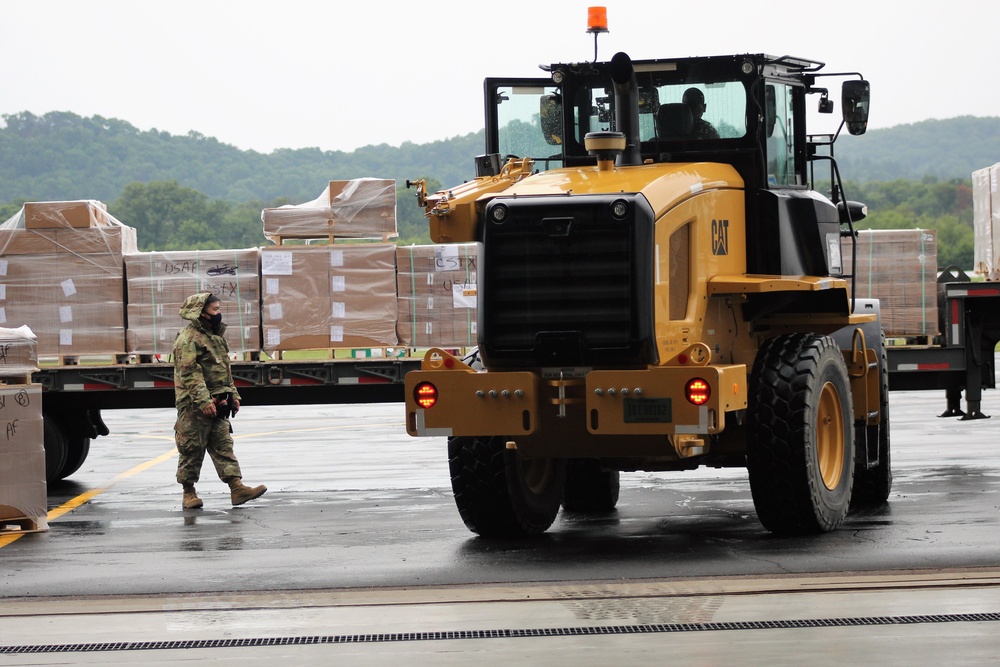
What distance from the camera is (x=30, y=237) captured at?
14375mm

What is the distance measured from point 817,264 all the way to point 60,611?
5648 millimetres

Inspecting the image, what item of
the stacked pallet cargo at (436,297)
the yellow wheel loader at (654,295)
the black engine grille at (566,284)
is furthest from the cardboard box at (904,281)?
the black engine grille at (566,284)

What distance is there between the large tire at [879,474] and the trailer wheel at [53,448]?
25.6ft

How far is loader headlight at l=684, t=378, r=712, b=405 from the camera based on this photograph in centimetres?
872

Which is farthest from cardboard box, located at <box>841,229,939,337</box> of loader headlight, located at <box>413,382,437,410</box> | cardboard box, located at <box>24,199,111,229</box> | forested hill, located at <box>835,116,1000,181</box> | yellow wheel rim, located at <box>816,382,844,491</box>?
forested hill, located at <box>835,116,1000,181</box>

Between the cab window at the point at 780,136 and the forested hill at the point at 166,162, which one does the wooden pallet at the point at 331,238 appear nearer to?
the cab window at the point at 780,136

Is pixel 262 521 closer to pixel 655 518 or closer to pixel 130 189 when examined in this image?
pixel 655 518

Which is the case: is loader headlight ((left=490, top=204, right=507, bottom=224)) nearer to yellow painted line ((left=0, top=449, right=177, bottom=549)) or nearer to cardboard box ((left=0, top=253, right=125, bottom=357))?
yellow painted line ((left=0, top=449, right=177, bottom=549))

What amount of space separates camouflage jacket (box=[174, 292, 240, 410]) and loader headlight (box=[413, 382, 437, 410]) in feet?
12.8

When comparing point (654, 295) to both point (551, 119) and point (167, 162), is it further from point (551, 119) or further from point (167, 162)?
point (167, 162)

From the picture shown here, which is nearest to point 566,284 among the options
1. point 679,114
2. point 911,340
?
point 679,114

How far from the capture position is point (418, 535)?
34.2 ft

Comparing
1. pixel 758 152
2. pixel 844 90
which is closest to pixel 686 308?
pixel 758 152

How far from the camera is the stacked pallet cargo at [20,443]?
11.3m
